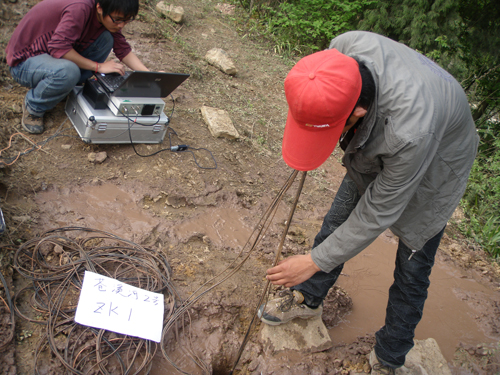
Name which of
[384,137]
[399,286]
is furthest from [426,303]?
[384,137]

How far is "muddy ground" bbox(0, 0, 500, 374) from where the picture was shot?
2.44 m

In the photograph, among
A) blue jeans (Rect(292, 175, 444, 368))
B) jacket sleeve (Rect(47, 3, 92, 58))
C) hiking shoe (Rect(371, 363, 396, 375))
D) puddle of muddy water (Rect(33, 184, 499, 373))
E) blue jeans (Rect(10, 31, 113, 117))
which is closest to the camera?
blue jeans (Rect(292, 175, 444, 368))

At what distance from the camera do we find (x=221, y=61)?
553 centimetres

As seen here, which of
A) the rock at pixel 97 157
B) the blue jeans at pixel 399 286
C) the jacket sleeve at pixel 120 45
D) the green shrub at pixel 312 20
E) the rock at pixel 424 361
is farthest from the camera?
the green shrub at pixel 312 20

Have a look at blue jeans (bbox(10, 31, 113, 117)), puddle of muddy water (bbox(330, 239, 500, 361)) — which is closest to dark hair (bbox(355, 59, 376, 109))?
puddle of muddy water (bbox(330, 239, 500, 361))

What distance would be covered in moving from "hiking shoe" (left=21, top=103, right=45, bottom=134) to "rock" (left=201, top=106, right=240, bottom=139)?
5.59 ft

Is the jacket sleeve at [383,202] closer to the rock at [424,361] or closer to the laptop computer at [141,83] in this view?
the rock at [424,361]

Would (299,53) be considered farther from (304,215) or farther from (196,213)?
(196,213)

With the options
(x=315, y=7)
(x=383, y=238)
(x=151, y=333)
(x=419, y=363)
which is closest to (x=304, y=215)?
(x=383, y=238)

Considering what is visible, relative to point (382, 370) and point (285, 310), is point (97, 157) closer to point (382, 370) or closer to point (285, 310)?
point (285, 310)

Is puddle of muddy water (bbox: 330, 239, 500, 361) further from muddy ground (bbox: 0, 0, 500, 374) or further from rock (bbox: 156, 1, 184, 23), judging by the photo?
rock (bbox: 156, 1, 184, 23)

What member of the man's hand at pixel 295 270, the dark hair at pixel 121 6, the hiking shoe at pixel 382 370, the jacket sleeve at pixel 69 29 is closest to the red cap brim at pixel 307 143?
the man's hand at pixel 295 270

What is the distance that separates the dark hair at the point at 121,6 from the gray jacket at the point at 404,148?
1818 mm

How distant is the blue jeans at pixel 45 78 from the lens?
3.04 meters
